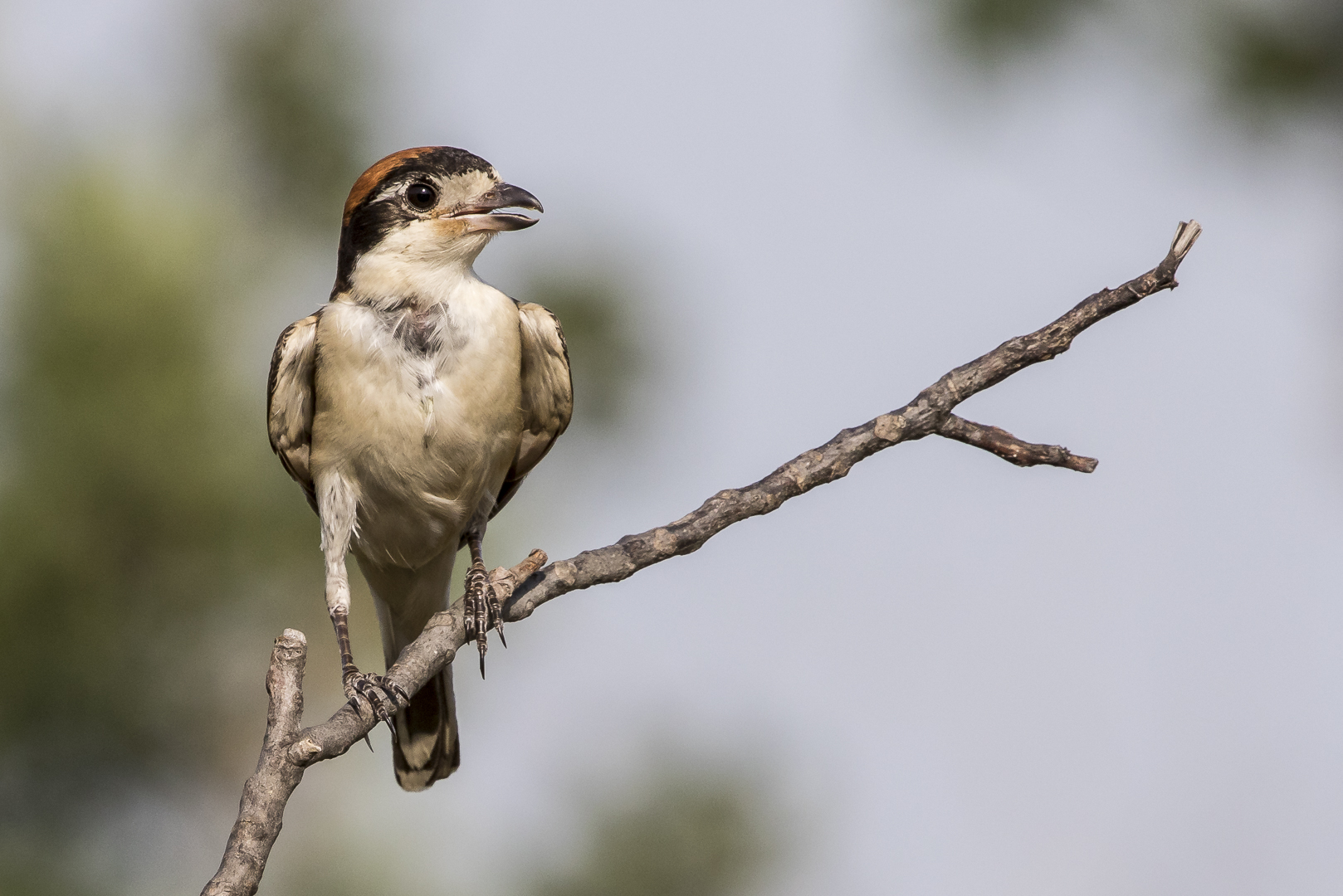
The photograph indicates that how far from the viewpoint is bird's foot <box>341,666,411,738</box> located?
4.02 metres

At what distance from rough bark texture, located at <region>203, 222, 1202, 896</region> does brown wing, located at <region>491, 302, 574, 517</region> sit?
1.71 metres

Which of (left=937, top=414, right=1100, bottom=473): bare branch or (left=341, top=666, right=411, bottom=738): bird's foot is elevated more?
(left=341, top=666, right=411, bottom=738): bird's foot

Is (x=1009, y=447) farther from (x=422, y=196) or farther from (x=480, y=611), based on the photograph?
(x=422, y=196)

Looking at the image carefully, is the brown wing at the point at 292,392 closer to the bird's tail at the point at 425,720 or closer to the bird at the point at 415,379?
the bird at the point at 415,379

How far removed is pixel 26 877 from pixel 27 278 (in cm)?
496

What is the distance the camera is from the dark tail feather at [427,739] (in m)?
5.79

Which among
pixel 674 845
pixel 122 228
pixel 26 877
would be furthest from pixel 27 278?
pixel 674 845

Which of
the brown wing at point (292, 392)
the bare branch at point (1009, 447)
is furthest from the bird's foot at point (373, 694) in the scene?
the bare branch at point (1009, 447)

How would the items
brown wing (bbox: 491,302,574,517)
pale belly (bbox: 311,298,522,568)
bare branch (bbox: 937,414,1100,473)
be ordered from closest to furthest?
1. bare branch (bbox: 937,414,1100,473)
2. pale belly (bbox: 311,298,522,568)
3. brown wing (bbox: 491,302,574,517)

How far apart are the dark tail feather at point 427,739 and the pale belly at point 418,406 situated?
Answer: 0.98 m

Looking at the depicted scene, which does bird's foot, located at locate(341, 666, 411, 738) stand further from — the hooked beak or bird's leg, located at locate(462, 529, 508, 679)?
the hooked beak

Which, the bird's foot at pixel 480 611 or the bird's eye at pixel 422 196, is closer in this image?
the bird's foot at pixel 480 611

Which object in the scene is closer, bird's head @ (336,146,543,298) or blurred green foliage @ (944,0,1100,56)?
bird's head @ (336,146,543,298)

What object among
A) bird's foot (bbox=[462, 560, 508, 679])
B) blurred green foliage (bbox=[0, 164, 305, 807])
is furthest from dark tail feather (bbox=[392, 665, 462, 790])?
blurred green foliage (bbox=[0, 164, 305, 807])
